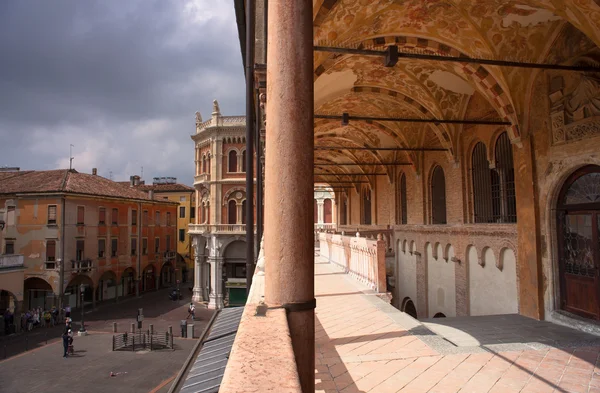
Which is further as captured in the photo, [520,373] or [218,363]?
[520,373]

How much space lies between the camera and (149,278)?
124 feet

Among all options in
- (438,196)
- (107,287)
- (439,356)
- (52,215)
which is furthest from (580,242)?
(107,287)

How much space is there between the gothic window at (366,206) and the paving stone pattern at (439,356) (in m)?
18.8

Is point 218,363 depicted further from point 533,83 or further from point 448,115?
point 448,115

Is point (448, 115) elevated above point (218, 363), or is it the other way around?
point (448, 115)

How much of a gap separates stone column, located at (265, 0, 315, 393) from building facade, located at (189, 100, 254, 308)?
28.1 m

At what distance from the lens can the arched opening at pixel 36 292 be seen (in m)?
26.7

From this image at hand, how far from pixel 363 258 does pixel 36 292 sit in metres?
26.1

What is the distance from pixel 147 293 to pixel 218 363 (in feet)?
122

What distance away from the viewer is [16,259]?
72.3 ft

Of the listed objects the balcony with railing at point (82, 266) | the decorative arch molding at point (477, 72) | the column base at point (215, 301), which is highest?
the decorative arch molding at point (477, 72)

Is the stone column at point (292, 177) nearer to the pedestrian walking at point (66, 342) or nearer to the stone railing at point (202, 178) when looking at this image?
the pedestrian walking at point (66, 342)

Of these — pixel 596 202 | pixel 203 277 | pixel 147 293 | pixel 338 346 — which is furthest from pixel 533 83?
pixel 147 293

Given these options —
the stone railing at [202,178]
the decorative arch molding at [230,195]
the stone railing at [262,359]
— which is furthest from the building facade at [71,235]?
the stone railing at [262,359]
